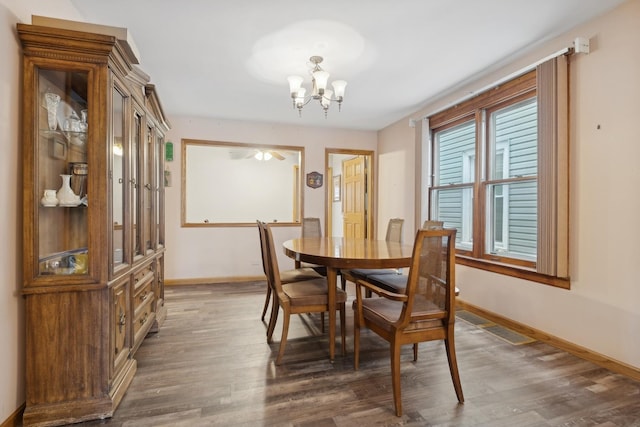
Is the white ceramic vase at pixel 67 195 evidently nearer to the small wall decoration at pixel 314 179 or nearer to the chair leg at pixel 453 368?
the chair leg at pixel 453 368

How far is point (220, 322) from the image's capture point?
300cm

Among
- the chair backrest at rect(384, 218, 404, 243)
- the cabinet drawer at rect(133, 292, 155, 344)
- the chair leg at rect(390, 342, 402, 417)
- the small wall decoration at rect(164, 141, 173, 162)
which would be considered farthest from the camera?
the small wall decoration at rect(164, 141, 173, 162)

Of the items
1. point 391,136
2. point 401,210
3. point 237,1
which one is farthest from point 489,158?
point 237,1

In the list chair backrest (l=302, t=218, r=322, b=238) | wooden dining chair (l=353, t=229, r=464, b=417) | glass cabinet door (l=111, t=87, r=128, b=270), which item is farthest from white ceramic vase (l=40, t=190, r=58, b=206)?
chair backrest (l=302, t=218, r=322, b=238)

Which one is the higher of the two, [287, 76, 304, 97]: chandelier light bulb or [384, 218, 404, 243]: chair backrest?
[287, 76, 304, 97]: chandelier light bulb

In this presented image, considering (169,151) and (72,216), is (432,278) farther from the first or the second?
(169,151)

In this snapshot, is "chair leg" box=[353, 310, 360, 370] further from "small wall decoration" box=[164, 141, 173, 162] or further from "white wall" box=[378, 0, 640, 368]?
"small wall decoration" box=[164, 141, 173, 162]

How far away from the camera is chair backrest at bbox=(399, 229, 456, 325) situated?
5.41 feet

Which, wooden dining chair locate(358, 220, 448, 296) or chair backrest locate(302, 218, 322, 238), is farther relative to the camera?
chair backrest locate(302, 218, 322, 238)

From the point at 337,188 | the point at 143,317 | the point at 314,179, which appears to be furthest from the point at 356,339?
the point at 337,188

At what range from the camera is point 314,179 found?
506cm

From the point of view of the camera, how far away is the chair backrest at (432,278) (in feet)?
5.41

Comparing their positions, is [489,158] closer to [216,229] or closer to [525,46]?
[525,46]

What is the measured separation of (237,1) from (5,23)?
47.4 inches
